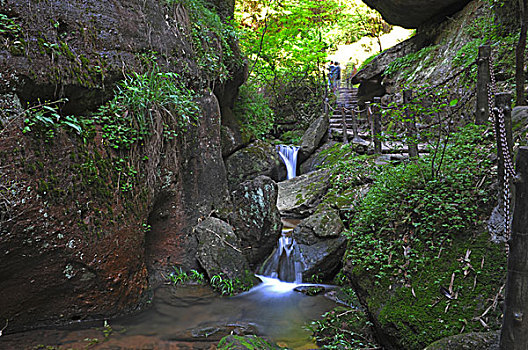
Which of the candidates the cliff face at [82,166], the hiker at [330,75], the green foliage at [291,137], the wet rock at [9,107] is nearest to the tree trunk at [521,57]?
the cliff face at [82,166]

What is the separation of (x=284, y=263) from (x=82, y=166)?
15.3ft

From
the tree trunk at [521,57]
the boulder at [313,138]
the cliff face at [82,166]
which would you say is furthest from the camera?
the boulder at [313,138]

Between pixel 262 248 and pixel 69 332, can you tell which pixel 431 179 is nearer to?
pixel 262 248

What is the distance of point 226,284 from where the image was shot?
5.66m

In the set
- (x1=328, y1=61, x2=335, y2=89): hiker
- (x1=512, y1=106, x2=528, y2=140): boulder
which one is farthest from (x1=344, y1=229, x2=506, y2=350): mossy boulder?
(x1=328, y1=61, x2=335, y2=89): hiker

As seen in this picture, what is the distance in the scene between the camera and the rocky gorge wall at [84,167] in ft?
11.7

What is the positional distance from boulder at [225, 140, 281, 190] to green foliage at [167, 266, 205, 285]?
461cm

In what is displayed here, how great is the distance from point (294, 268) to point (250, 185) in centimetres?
207

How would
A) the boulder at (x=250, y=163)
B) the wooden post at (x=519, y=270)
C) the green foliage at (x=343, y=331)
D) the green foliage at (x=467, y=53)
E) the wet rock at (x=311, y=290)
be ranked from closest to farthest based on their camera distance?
the wooden post at (x=519, y=270)
the green foliage at (x=343, y=331)
the wet rock at (x=311, y=290)
the green foliage at (x=467, y=53)
the boulder at (x=250, y=163)

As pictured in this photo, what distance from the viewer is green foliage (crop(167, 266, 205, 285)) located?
5552 millimetres

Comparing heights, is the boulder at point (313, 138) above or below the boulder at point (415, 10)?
below

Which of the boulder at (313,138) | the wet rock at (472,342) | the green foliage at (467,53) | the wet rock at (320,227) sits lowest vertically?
the wet rock at (320,227)

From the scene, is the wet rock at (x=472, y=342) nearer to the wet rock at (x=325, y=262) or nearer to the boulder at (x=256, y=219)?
the wet rock at (x=325, y=262)

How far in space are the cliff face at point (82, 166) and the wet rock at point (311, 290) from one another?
2080 millimetres
